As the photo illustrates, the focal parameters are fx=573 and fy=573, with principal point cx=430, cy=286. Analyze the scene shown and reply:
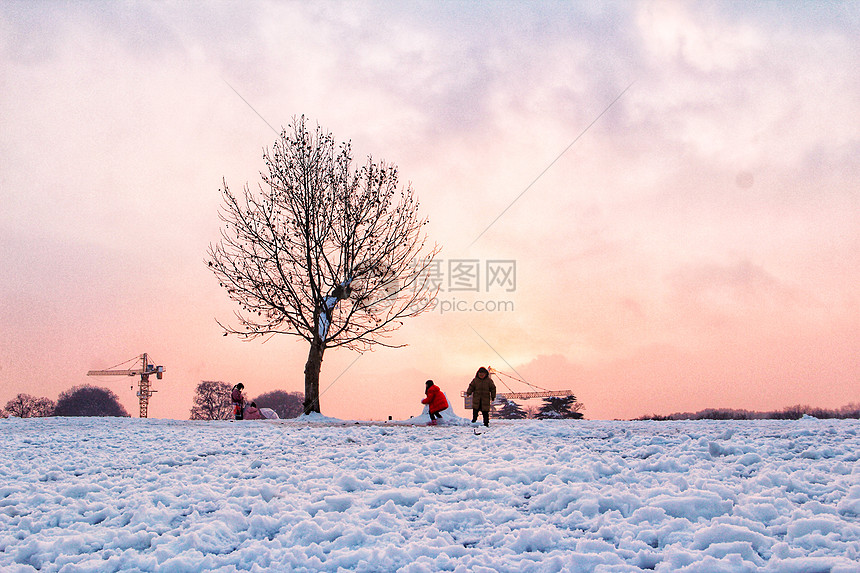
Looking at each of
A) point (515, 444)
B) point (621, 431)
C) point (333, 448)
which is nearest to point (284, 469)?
point (333, 448)

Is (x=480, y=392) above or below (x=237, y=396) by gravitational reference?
above

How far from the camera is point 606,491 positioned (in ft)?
21.6

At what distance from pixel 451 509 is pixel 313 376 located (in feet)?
57.3

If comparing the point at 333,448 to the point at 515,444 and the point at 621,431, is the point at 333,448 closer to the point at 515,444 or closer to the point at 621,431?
the point at 515,444

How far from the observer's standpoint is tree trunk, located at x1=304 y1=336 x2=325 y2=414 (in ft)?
74.8

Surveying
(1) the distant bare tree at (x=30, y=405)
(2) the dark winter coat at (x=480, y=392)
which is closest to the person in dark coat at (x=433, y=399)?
(2) the dark winter coat at (x=480, y=392)

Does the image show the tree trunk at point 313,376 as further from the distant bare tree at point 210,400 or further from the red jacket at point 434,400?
the distant bare tree at point 210,400

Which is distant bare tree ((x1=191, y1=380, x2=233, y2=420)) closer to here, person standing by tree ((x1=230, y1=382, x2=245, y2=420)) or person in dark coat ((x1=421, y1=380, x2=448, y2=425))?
person standing by tree ((x1=230, y1=382, x2=245, y2=420))

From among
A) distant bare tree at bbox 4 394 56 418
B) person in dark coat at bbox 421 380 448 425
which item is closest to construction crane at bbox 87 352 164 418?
distant bare tree at bbox 4 394 56 418

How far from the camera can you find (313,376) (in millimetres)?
23000

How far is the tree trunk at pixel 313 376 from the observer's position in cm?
2280

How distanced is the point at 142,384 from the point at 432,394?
312 ft

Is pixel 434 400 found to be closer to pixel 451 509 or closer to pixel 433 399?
pixel 433 399

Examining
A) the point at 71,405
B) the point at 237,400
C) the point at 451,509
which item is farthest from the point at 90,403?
the point at 451,509
